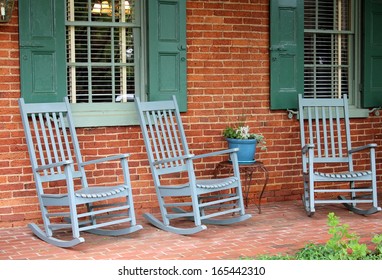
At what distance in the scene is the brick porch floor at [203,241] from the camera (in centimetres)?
591

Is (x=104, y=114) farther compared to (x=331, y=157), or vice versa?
(x=331, y=157)

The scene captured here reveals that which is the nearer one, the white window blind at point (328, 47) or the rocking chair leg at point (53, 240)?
the rocking chair leg at point (53, 240)

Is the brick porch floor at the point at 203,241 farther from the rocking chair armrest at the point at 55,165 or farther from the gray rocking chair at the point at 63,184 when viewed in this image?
the rocking chair armrest at the point at 55,165

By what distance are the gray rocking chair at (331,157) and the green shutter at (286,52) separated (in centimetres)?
24

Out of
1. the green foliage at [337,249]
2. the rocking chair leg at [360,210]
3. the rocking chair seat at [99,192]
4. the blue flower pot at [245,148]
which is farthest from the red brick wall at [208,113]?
the green foliage at [337,249]

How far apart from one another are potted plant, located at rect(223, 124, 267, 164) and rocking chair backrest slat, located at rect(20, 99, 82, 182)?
1430 millimetres

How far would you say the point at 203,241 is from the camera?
6.36 m

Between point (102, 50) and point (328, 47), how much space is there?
2.45 metres

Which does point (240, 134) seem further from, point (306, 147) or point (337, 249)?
point (337, 249)

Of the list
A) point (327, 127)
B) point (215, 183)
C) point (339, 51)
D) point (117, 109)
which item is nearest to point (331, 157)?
point (327, 127)

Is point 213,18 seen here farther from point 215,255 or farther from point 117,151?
point 215,255

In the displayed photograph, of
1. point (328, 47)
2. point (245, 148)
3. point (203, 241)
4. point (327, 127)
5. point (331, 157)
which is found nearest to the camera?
point (203, 241)

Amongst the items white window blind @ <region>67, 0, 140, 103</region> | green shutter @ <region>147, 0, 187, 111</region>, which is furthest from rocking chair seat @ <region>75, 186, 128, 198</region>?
green shutter @ <region>147, 0, 187, 111</region>

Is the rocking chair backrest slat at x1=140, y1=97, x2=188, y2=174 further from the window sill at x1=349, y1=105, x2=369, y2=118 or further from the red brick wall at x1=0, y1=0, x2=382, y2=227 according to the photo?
the window sill at x1=349, y1=105, x2=369, y2=118
